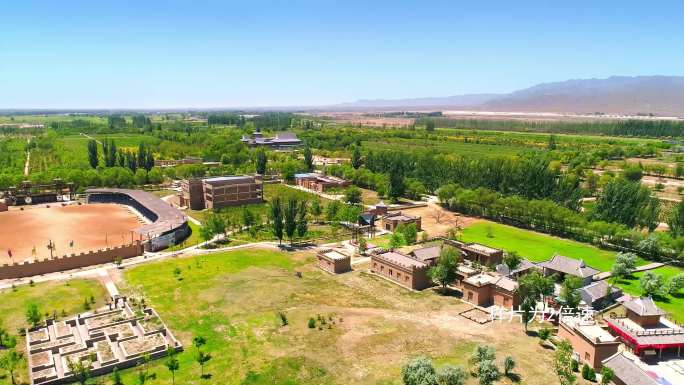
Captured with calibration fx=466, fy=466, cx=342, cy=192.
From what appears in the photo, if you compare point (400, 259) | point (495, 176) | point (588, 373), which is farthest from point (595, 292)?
point (495, 176)

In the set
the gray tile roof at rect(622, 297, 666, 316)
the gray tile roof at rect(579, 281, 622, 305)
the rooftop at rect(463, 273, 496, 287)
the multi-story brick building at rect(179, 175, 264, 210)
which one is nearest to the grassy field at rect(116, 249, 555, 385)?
the rooftop at rect(463, 273, 496, 287)

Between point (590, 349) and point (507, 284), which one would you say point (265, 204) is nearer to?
point (507, 284)

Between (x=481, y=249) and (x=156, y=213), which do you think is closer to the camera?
(x=481, y=249)

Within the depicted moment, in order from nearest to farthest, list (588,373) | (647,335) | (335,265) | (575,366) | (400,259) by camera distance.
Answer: (588,373) < (575,366) < (647,335) < (400,259) < (335,265)

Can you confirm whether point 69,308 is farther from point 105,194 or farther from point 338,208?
point 105,194

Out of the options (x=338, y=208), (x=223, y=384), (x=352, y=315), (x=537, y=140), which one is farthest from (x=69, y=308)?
(x=537, y=140)

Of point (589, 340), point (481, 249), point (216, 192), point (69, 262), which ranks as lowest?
point (481, 249)

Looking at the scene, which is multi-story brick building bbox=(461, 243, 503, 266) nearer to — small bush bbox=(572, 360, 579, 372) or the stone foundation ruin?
small bush bbox=(572, 360, 579, 372)
